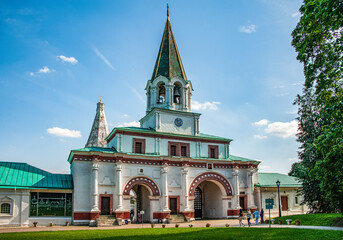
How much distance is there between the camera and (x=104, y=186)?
28938 millimetres

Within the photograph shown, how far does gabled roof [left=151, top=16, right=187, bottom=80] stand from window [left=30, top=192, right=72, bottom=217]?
15765mm

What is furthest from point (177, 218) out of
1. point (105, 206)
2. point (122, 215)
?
point (105, 206)

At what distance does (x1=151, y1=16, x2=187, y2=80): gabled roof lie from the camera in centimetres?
3528

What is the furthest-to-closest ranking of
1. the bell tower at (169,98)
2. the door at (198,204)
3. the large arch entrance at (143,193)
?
the door at (198,204), the bell tower at (169,98), the large arch entrance at (143,193)

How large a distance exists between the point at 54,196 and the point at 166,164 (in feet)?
34.6

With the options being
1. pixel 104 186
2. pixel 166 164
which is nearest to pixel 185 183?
pixel 166 164

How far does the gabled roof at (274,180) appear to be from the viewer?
124 feet

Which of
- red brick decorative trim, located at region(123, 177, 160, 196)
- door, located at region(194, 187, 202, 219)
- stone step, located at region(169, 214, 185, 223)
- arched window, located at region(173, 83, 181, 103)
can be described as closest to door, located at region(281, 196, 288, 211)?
door, located at region(194, 187, 202, 219)

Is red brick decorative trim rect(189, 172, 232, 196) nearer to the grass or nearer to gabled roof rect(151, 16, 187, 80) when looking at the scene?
the grass

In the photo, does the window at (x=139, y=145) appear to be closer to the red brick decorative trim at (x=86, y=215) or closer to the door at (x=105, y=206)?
the door at (x=105, y=206)

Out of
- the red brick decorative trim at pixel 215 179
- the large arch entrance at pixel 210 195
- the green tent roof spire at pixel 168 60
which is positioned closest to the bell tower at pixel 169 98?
the green tent roof spire at pixel 168 60

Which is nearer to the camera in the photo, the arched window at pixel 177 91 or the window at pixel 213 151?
the window at pixel 213 151

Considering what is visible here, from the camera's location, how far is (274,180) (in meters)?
39.1

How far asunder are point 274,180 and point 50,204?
25713 mm
